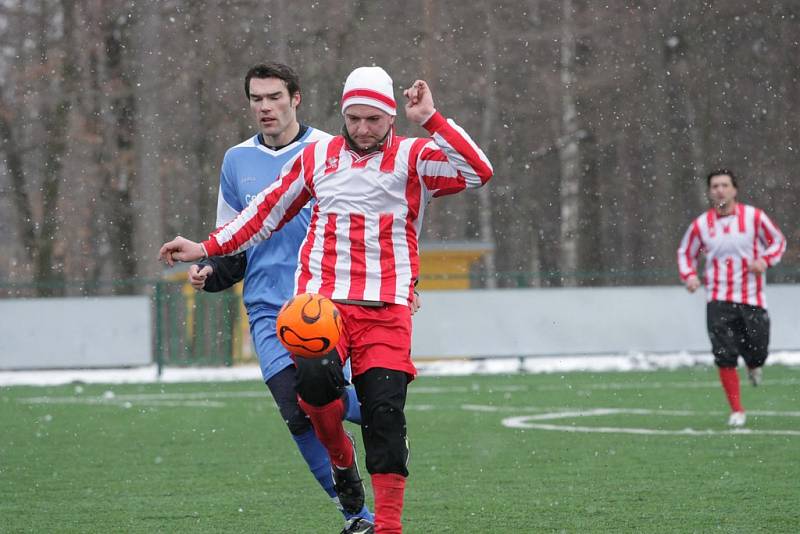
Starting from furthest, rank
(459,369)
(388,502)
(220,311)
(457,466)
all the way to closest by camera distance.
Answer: (220,311) < (459,369) < (457,466) < (388,502)

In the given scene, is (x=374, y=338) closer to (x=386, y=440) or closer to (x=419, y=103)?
(x=386, y=440)

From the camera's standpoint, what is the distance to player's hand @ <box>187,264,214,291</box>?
6070 mm

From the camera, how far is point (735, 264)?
11641 millimetres

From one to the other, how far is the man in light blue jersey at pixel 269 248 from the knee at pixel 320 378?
59cm

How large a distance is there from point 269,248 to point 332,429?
1.06 m

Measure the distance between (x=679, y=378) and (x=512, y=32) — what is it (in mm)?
15951

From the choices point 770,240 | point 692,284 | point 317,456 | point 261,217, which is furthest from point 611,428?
point 261,217

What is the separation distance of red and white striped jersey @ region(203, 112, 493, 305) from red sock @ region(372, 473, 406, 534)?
0.72m

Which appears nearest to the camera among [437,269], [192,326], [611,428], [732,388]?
[611,428]

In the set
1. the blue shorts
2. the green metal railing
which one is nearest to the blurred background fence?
the green metal railing

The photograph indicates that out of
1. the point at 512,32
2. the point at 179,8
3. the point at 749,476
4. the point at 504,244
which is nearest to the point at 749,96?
the point at 512,32

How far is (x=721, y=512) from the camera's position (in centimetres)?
645

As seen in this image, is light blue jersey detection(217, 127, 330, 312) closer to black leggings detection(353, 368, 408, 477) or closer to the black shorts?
black leggings detection(353, 368, 408, 477)

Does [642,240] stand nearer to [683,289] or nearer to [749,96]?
[749,96]
